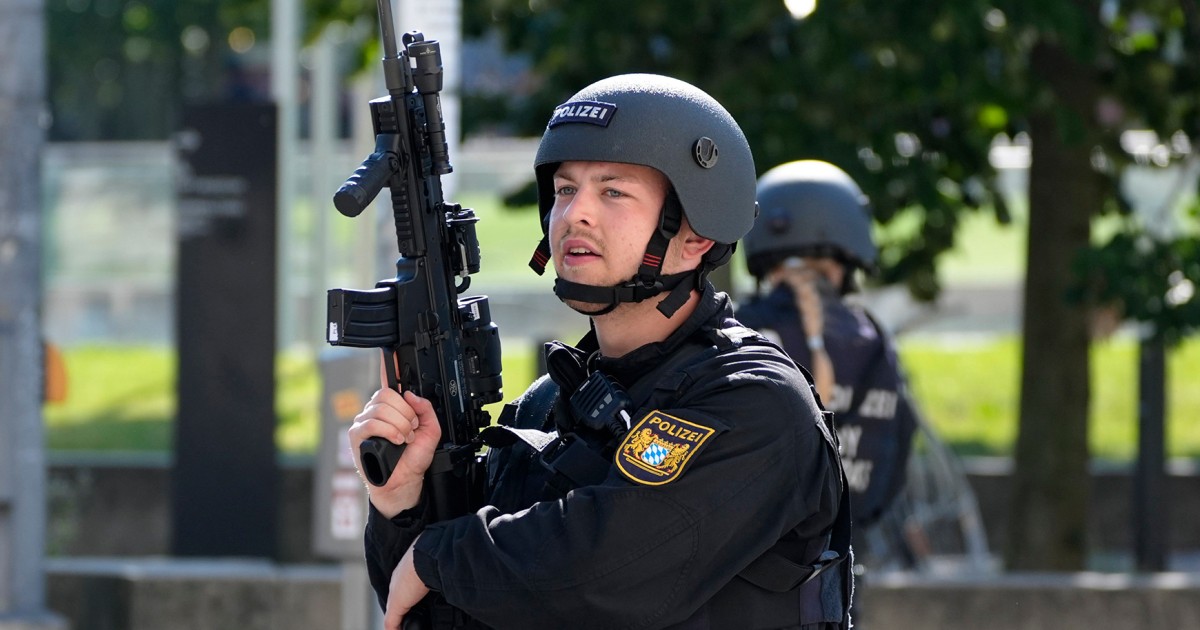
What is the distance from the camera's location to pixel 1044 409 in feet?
26.5

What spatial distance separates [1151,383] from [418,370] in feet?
19.7

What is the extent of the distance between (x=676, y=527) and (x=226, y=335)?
6.19m

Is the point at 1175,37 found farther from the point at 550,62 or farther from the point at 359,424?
the point at 359,424

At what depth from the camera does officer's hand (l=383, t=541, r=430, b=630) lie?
107 inches

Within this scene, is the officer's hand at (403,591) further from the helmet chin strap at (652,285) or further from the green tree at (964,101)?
the green tree at (964,101)

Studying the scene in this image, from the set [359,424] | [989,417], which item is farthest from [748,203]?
[989,417]

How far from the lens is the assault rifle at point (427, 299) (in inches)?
111

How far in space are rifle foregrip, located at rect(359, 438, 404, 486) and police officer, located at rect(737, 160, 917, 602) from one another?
2.04m

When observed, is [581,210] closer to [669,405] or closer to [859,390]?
[669,405]

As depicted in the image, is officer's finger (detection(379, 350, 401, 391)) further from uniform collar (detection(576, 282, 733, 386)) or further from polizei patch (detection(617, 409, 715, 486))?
polizei patch (detection(617, 409, 715, 486))

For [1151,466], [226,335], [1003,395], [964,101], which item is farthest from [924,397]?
[964,101]

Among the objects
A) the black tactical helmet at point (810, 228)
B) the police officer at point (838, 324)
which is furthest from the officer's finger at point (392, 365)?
the black tactical helmet at point (810, 228)

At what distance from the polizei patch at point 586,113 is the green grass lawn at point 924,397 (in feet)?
28.7

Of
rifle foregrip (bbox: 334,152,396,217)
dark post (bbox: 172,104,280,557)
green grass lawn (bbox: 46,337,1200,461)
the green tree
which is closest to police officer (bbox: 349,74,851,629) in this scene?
rifle foregrip (bbox: 334,152,396,217)
